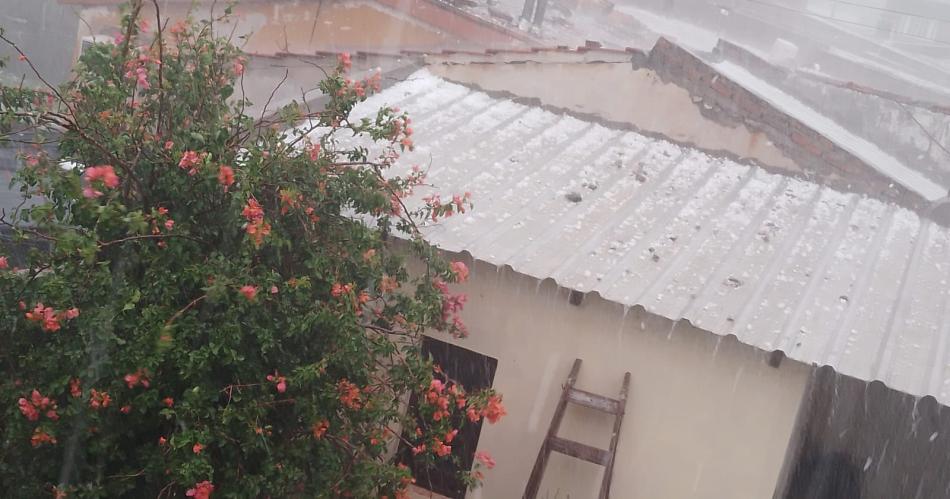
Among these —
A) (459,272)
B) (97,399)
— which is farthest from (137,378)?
(459,272)

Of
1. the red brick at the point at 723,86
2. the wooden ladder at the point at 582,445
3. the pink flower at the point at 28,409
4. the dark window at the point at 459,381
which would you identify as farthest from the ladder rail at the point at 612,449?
the red brick at the point at 723,86

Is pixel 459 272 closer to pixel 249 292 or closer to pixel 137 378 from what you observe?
pixel 249 292

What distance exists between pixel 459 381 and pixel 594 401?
1134 millimetres

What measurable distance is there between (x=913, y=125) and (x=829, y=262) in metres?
6.62

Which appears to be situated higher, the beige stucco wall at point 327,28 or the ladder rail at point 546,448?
the beige stucco wall at point 327,28

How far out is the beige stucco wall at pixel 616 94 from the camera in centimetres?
812

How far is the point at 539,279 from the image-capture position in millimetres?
5098

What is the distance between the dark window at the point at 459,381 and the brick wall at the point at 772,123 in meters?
3.62

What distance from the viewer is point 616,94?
8.42 m

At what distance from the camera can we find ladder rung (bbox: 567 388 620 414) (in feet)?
17.0

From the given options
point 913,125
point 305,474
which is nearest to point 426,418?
point 305,474

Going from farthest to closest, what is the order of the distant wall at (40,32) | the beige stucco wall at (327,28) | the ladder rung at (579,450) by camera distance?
the distant wall at (40,32)
the beige stucco wall at (327,28)
the ladder rung at (579,450)

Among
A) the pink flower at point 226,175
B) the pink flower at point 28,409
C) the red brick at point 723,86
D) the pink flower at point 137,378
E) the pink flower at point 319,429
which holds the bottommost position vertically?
the pink flower at point 28,409

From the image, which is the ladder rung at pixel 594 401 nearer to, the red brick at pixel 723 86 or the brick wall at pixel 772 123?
the brick wall at pixel 772 123
